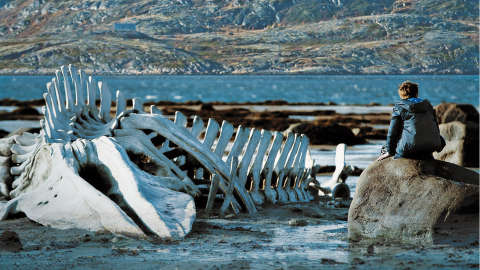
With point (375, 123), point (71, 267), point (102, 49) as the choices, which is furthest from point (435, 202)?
point (102, 49)

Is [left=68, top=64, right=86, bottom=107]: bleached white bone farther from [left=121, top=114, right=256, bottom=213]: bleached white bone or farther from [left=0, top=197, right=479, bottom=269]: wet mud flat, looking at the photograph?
[left=0, top=197, right=479, bottom=269]: wet mud flat

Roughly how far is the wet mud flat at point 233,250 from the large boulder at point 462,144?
9104mm

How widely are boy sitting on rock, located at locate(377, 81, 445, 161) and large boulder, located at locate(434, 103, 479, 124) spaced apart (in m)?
15.7

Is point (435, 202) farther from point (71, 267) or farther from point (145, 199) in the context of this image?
point (71, 267)

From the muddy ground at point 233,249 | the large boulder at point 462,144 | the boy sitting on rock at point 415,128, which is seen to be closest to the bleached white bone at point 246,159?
the muddy ground at point 233,249

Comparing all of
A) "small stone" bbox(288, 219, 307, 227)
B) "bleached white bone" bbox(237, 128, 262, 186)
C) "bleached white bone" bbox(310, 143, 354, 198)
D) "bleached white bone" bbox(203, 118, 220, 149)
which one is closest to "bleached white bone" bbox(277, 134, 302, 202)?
"bleached white bone" bbox(237, 128, 262, 186)

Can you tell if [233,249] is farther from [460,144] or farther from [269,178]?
[460,144]

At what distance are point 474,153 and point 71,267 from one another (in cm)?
1173

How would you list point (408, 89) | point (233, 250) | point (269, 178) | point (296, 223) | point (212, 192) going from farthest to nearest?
point (269, 178) → point (212, 192) → point (296, 223) → point (408, 89) → point (233, 250)

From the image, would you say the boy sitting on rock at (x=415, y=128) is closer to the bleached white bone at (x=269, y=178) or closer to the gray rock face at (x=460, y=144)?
the bleached white bone at (x=269, y=178)

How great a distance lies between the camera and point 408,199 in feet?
15.6

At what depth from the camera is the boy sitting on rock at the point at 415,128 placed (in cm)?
479

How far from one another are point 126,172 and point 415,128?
8.45 feet

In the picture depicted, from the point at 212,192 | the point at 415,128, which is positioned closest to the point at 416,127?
the point at 415,128
